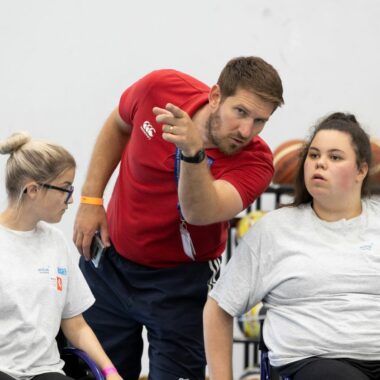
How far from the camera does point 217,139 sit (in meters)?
2.22

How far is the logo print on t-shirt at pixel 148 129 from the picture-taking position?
2363 mm

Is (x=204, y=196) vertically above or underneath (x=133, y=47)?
underneath

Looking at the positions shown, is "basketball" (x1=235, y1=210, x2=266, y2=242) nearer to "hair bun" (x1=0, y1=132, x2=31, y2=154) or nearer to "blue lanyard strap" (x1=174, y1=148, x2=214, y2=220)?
"blue lanyard strap" (x1=174, y1=148, x2=214, y2=220)

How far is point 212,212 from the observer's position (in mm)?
2105

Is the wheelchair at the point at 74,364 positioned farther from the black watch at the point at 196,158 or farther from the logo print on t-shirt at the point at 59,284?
the black watch at the point at 196,158

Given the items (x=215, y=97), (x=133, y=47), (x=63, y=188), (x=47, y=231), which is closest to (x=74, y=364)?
(x=47, y=231)

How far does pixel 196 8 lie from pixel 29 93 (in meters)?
0.88

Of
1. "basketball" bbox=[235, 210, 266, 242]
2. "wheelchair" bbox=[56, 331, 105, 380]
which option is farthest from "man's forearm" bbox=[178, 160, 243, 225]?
"basketball" bbox=[235, 210, 266, 242]

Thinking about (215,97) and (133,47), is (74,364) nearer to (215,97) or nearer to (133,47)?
(215,97)

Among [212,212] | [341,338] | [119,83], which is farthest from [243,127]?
[119,83]

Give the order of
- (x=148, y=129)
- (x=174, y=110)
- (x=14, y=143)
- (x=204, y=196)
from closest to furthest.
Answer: (x=174, y=110), (x=204, y=196), (x=14, y=143), (x=148, y=129)

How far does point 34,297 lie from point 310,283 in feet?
2.38

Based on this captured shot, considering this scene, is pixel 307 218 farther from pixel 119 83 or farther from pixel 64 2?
pixel 64 2

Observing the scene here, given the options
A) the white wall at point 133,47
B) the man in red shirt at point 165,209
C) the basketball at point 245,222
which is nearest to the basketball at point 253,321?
the basketball at point 245,222
